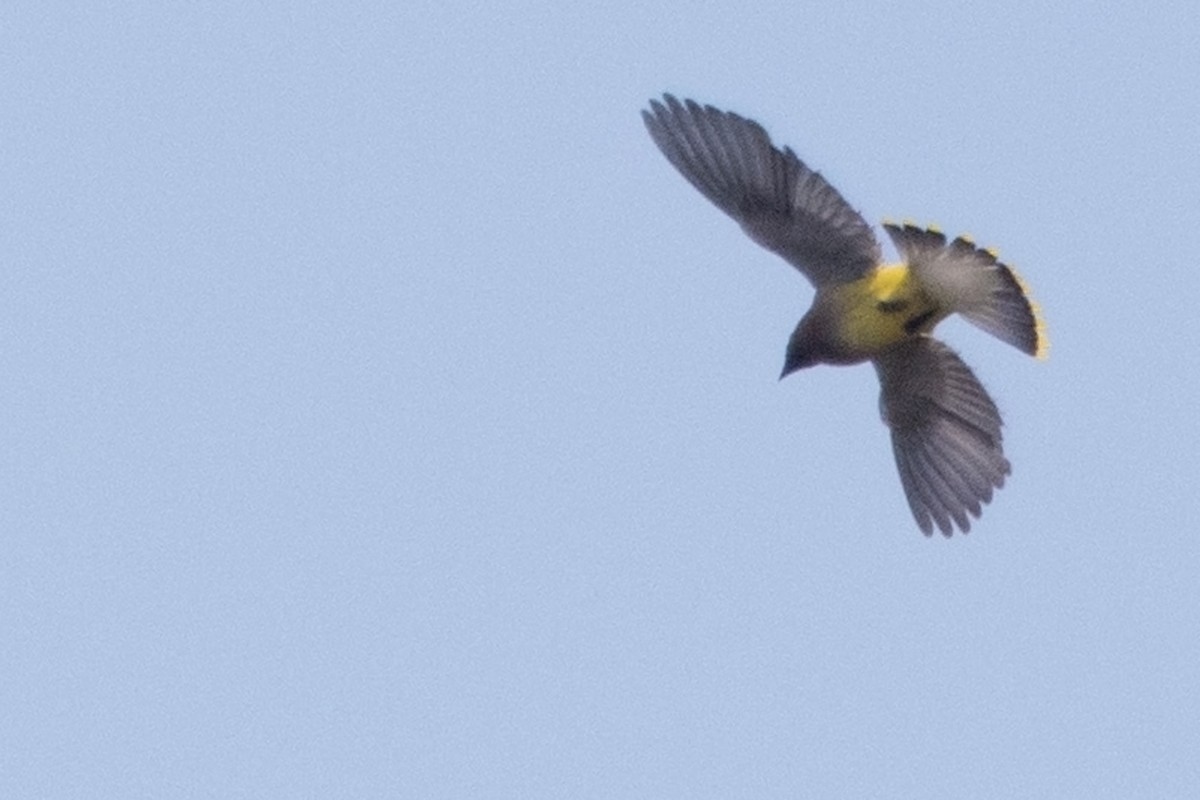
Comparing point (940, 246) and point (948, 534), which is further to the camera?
point (948, 534)

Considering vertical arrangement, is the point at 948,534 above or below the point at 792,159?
below

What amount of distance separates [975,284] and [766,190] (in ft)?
2.80

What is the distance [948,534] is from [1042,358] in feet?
4.14

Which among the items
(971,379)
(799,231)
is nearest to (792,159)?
(799,231)

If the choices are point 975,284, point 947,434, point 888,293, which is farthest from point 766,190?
point 947,434

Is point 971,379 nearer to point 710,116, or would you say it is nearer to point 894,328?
point 894,328

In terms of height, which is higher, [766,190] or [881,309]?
[766,190]

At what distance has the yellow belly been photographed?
11906mm

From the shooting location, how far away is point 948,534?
12.6m

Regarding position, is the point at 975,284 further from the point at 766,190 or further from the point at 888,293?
the point at 766,190

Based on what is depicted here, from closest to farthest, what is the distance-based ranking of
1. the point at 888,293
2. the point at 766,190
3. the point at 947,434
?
1. the point at 888,293
2. the point at 766,190
3. the point at 947,434

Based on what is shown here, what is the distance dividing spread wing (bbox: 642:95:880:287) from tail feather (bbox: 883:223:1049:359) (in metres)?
0.34

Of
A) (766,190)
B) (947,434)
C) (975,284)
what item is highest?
(766,190)

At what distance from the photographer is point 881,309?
12.0m
